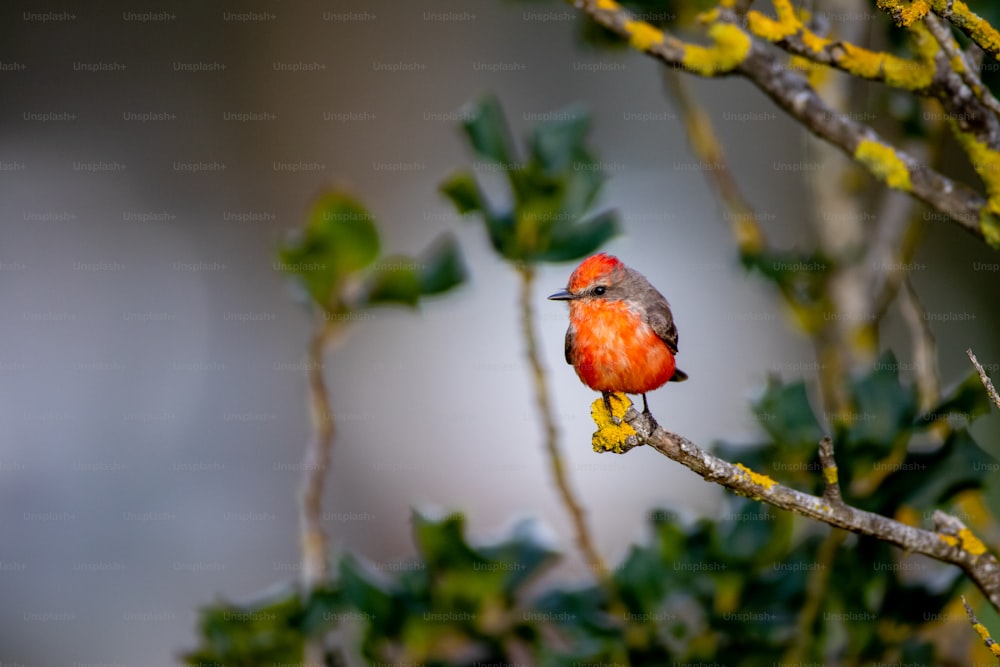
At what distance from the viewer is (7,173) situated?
4.34 m

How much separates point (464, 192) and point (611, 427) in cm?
55

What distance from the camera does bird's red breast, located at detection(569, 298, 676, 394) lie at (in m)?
1.22

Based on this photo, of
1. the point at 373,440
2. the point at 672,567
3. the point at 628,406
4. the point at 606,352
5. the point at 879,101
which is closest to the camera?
the point at 628,406

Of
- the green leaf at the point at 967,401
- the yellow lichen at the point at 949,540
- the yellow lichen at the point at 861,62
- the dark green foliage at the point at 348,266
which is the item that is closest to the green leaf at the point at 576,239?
the dark green foliage at the point at 348,266

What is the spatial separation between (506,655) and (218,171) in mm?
3462

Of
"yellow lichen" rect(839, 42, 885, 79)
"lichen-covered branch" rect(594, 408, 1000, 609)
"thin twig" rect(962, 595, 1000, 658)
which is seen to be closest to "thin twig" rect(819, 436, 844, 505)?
"lichen-covered branch" rect(594, 408, 1000, 609)

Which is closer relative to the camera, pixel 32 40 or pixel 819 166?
pixel 819 166

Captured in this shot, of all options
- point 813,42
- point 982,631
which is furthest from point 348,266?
point 982,631

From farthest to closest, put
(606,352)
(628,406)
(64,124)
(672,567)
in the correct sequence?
(64,124) → (672,567) → (606,352) → (628,406)

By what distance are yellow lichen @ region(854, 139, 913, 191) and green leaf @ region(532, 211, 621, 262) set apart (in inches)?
15.9

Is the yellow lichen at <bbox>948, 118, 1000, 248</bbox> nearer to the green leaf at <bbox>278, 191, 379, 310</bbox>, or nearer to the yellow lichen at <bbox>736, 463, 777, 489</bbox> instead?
the yellow lichen at <bbox>736, 463, 777, 489</bbox>

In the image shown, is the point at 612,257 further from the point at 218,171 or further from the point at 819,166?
the point at 218,171

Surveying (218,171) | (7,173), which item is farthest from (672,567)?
(7,173)

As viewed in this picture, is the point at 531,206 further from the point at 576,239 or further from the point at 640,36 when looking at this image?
the point at 640,36
